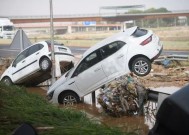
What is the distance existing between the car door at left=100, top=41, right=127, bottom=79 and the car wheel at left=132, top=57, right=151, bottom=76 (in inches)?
23.5

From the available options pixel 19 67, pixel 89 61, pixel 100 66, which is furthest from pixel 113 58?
pixel 19 67

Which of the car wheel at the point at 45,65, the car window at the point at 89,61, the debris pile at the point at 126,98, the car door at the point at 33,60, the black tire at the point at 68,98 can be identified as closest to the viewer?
the debris pile at the point at 126,98

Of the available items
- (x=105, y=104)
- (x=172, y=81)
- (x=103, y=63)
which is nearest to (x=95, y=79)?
(x=103, y=63)

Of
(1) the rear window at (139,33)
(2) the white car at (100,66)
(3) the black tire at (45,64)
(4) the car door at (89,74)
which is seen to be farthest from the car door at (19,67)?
(1) the rear window at (139,33)

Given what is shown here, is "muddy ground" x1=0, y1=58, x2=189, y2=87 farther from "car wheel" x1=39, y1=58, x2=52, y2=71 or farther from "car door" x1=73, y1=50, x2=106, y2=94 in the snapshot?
"car wheel" x1=39, y1=58, x2=52, y2=71

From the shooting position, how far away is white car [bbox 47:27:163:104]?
38.3 feet

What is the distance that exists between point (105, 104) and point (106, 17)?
26.2m

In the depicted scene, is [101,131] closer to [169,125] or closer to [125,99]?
[169,125]

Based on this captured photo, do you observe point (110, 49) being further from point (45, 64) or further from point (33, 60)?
point (33, 60)

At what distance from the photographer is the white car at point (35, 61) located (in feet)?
51.6

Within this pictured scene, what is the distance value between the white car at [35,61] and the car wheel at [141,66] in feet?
13.7

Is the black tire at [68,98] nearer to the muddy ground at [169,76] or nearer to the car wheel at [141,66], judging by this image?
the car wheel at [141,66]

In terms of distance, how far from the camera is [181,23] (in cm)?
3431

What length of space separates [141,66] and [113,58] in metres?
1.32
